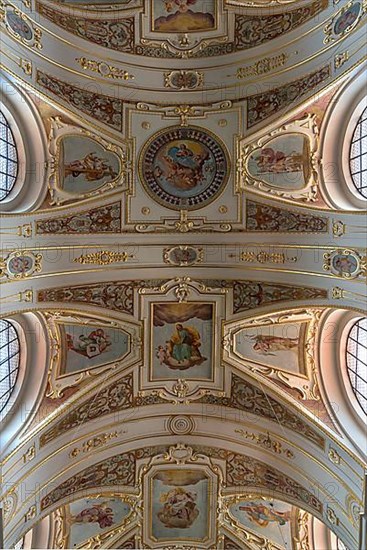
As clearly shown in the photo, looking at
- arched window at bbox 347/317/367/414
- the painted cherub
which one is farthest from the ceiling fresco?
arched window at bbox 347/317/367/414

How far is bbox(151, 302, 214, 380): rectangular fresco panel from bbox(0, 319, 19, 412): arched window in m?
3.44

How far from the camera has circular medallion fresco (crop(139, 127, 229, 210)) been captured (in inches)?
566

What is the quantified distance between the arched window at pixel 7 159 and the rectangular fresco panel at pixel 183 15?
4.29 m

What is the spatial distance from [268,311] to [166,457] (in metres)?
4.84

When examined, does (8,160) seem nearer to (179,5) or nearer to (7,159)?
(7,159)

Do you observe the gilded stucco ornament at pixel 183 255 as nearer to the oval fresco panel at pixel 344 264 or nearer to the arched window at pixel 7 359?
the oval fresco panel at pixel 344 264

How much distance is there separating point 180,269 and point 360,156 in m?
5.06

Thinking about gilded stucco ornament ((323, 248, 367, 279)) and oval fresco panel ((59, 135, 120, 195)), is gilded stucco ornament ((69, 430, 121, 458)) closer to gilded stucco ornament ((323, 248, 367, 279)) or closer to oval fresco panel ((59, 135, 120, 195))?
oval fresco panel ((59, 135, 120, 195))

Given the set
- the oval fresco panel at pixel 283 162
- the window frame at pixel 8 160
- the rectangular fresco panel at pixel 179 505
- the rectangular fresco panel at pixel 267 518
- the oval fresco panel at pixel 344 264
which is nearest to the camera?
the oval fresco panel at pixel 344 264

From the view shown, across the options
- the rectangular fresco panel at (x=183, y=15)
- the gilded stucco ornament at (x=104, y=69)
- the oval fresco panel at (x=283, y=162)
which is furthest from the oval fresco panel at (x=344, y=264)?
the gilded stucco ornament at (x=104, y=69)

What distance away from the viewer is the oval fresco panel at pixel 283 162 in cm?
1389

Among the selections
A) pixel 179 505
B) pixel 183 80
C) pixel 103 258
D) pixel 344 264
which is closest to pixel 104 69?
pixel 183 80

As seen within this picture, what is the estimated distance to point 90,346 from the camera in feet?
48.2

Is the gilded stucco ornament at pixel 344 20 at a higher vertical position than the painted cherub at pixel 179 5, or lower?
lower
